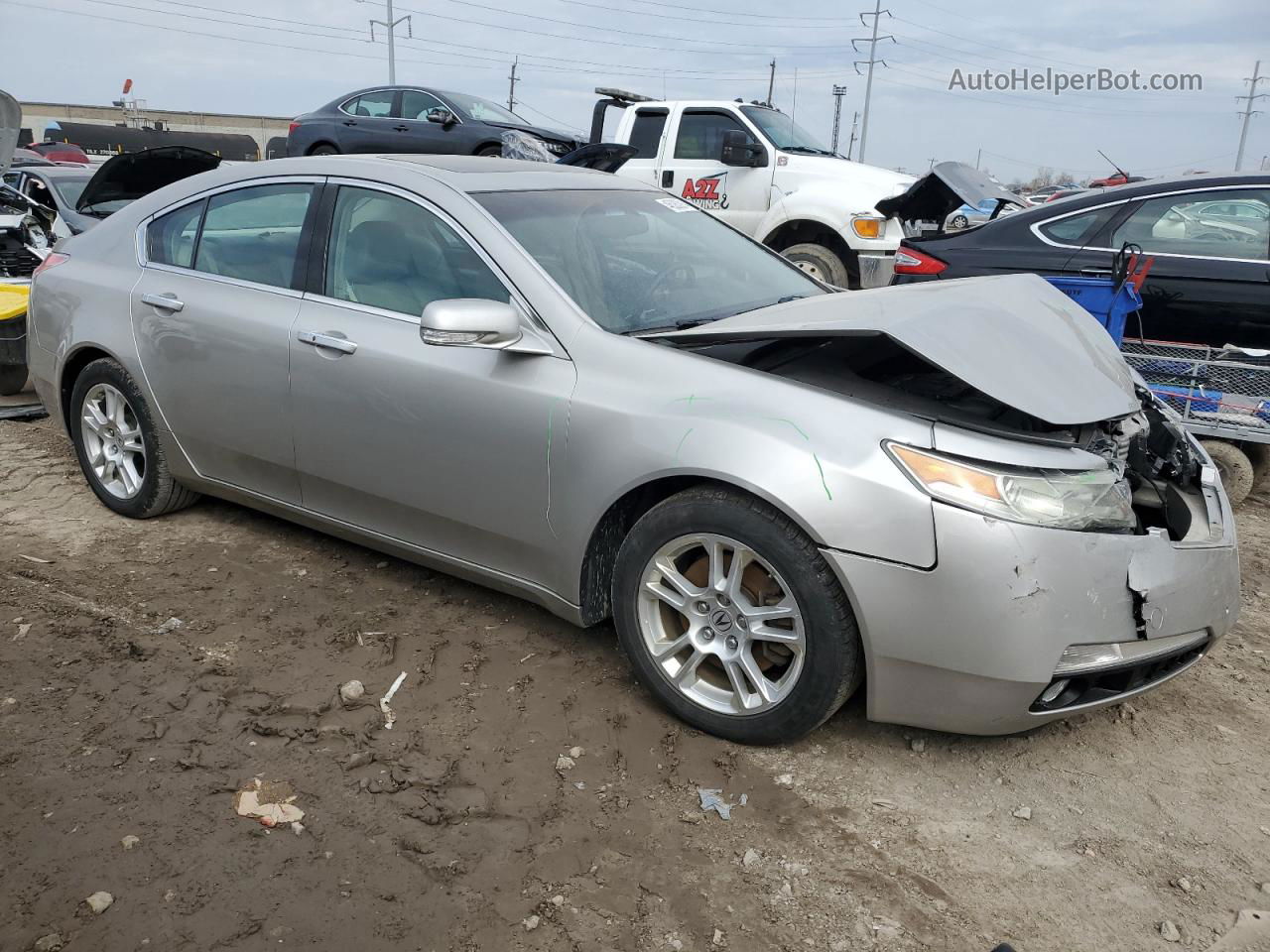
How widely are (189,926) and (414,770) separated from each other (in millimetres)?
745

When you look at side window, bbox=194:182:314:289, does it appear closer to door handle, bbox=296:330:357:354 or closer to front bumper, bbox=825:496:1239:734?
door handle, bbox=296:330:357:354

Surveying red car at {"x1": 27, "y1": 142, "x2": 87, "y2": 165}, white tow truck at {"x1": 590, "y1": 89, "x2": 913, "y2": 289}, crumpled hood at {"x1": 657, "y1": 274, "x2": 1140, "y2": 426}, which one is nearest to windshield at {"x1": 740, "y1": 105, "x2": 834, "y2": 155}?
white tow truck at {"x1": 590, "y1": 89, "x2": 913, "y2": 289}

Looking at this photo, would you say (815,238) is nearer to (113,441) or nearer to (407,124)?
(113,441)

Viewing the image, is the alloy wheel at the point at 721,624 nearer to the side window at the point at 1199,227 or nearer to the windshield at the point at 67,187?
the side window at the point at 1199,227

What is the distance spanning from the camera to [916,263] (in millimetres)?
6320

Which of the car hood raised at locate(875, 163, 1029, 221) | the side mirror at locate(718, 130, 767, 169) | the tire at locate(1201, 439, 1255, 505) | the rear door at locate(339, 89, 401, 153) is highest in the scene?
the rear door at locate(339, 89, 401, 153)

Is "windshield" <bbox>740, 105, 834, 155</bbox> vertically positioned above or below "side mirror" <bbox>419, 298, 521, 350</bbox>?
above

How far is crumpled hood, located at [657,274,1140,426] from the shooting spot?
2852 mm

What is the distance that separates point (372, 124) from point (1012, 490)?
13024 mm

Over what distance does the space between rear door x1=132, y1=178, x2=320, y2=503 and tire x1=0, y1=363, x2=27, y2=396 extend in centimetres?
344

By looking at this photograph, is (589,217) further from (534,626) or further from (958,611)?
(958,611)

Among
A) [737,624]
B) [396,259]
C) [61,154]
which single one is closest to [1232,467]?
[737,624]

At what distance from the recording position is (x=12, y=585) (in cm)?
411

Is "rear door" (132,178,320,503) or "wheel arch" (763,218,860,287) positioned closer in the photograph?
"rear door" (132,178,320,503)
